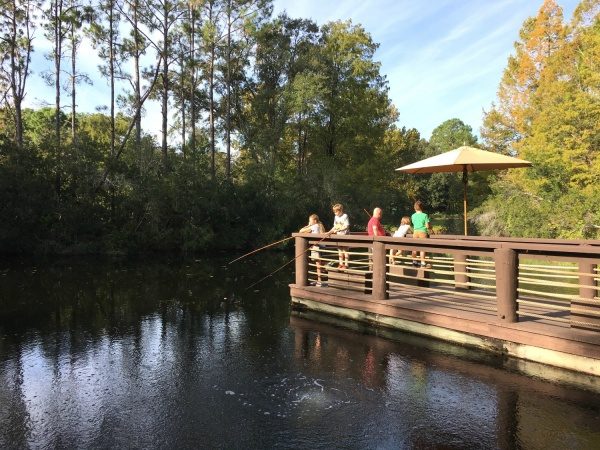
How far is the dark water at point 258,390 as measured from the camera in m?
4.03

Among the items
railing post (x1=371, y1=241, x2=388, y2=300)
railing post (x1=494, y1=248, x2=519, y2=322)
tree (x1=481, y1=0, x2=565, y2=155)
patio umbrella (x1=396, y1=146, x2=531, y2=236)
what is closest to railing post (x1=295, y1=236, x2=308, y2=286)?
railing post (x1=371, y1=241, x2=388, y2=300)

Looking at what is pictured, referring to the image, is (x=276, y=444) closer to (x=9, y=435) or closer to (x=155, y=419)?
(x=155, y=419)

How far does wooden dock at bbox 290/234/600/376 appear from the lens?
208 inches

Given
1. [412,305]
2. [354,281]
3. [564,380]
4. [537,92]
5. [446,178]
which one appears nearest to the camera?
[564,380]

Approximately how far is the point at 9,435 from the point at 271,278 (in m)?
11.0

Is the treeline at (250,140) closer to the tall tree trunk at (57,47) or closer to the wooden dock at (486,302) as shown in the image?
the tall tree trunk at (57,47)

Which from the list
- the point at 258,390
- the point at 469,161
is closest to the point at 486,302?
the point at 469,161

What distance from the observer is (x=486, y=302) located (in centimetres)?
744

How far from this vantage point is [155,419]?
4379 mm

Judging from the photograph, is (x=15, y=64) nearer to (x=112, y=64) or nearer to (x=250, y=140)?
(x=112, y=64)

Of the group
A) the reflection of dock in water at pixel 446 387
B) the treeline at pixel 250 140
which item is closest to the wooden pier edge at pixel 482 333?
the reflection of dock in water at pixel 446 387

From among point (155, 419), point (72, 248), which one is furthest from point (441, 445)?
point (72, 248)

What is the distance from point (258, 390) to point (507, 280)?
3378 millimetres

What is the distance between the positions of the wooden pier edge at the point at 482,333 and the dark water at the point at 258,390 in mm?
219
